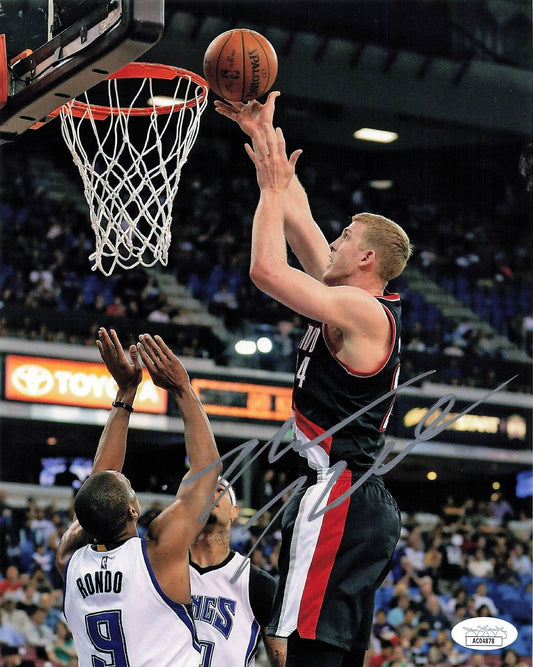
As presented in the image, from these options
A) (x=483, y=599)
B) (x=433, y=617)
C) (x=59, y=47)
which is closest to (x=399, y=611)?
(x=433, y=617)

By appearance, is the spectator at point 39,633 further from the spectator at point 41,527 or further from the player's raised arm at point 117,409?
the player's raised arm at point 117,409

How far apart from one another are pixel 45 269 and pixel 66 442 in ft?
8.66

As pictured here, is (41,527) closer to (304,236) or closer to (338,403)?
(304,236)

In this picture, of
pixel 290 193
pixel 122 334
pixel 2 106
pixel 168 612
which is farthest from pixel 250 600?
pixel 122 334

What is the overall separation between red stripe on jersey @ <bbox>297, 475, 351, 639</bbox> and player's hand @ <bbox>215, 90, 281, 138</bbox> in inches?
52.8

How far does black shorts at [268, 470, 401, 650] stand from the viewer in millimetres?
3619

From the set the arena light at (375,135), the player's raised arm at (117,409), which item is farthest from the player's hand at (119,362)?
the arena light at (375,135)

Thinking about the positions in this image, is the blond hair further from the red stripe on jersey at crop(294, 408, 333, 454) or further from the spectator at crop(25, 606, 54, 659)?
the spectator at crop(25, 606, 54, 659)

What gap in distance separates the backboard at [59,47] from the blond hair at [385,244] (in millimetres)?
1009

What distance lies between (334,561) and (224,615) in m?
0.95

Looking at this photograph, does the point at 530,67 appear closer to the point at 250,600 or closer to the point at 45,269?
the point at 45,269

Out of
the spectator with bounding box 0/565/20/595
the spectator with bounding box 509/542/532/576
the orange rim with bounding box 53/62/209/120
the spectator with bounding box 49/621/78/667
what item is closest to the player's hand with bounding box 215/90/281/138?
the orange rim with bounding box 53/62/209/120

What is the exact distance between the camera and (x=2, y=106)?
14.1 ft

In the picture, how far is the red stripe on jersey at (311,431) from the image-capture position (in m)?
3.77
